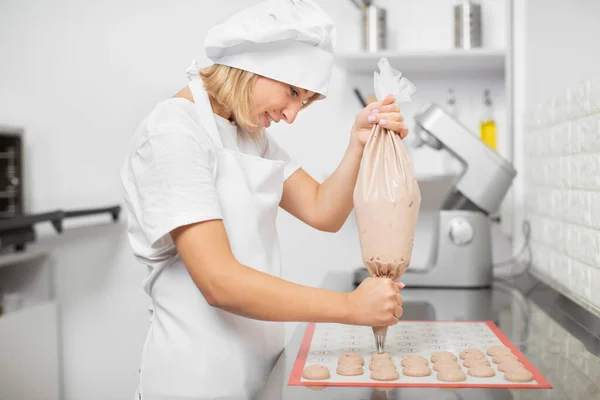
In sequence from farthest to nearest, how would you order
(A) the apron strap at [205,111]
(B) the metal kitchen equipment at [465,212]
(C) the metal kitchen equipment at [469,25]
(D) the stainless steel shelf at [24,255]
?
(D) the stainless steel shelf at [24,255]
(C) the metal kitchen equipment at [469,25]
(B) the metal kitchen equipment at [465,212]
(A) the apron strap at [205,111]

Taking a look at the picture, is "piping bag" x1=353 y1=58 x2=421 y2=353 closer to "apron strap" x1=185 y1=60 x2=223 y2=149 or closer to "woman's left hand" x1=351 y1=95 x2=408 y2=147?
"woman's left hand" x1=351 y1=95 x2=408 y2=147

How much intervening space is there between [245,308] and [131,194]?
295 millimetres

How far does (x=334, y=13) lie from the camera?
2.21 metres

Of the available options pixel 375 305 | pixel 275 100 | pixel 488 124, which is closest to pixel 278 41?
pixel 275 100

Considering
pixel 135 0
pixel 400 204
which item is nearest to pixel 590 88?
pixel 400 204

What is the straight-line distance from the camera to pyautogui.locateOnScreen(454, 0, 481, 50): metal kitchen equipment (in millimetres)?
2008

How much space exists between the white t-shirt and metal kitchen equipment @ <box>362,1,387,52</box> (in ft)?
3.70

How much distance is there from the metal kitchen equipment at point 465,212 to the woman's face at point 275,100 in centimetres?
65

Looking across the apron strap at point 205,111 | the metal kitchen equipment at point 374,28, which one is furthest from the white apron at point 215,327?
the metal kitchen equipment at point 374,28

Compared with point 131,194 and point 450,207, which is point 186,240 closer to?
point 131,194

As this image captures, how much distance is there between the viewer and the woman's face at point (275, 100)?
104 cm

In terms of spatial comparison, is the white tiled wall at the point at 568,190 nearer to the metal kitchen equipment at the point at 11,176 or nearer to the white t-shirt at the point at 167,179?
the white t-shirt at the point at 167,179

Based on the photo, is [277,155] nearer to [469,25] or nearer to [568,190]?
[568,190]

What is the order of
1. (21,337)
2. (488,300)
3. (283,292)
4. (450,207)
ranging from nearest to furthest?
(283,292), (488,300), (450,207), (21,337)
